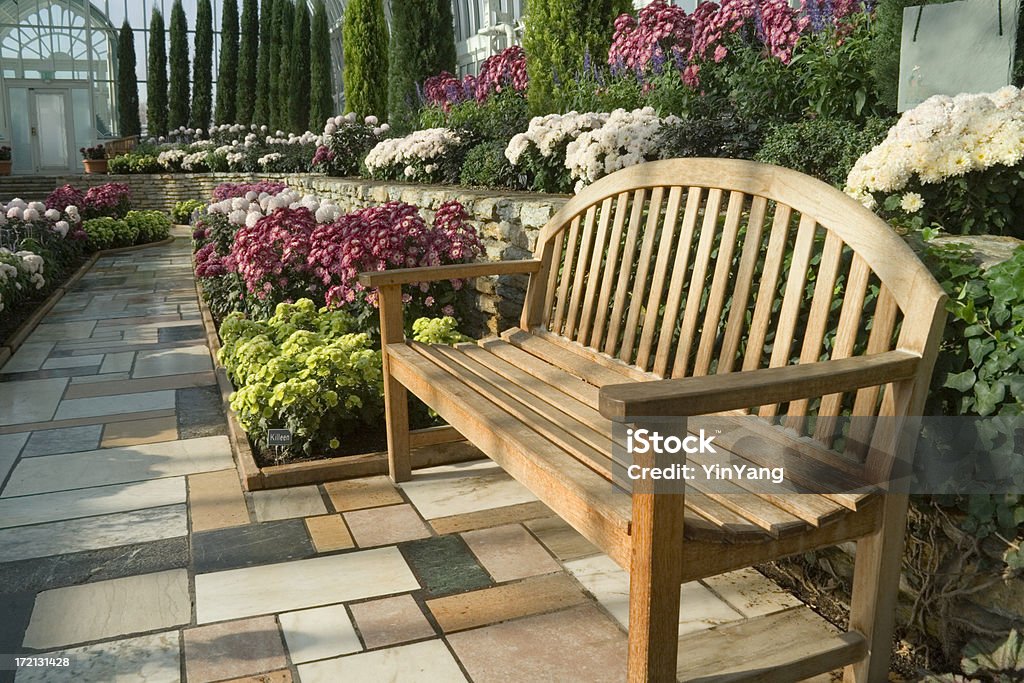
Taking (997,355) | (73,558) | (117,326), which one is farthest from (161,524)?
(117,326)

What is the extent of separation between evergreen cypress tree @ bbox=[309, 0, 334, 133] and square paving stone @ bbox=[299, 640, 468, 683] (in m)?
19.0

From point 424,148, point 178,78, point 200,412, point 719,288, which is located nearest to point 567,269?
point 719,288

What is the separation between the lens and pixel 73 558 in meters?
2.59

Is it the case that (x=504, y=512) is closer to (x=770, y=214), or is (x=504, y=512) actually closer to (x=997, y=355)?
(x=770, y=214)

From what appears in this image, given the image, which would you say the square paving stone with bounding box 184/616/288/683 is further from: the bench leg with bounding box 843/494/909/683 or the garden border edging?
the bench leg with bounding box 843/494/909/683

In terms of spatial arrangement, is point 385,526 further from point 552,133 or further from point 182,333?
point 182,333

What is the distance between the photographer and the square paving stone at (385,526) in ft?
8.84

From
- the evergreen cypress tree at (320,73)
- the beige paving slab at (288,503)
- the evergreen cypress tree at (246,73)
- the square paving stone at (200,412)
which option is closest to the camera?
the beige paving slab at (288,503)

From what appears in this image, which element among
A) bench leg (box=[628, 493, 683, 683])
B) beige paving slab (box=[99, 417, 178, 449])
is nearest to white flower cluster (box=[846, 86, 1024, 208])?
bench leg (box=[628, 493, 683, 683])

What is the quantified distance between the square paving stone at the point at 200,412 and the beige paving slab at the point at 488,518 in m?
1.46

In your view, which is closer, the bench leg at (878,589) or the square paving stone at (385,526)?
the bench leg at (878,589)

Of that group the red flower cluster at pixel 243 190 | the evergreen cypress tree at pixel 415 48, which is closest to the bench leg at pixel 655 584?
the red flower cluster at pixel 243 190

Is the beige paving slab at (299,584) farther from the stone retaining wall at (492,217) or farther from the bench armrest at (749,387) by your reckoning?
the stone retaining wall at (492,217)

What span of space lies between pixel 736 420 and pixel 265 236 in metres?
3.26
